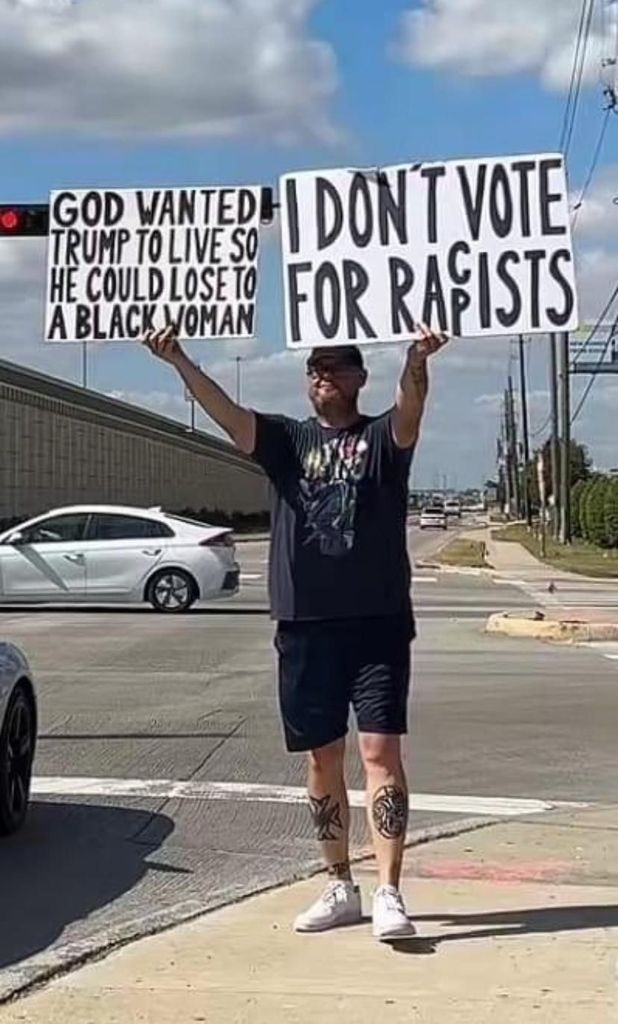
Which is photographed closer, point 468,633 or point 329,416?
point 329,416

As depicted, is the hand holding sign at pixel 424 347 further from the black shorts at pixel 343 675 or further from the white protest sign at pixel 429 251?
the black shorts at pixel 343 675

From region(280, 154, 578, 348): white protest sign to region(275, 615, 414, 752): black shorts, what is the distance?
1037mm

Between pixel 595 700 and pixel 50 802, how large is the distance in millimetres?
5955

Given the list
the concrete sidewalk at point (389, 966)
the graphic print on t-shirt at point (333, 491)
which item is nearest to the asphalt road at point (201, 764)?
the concrete sidewalk at point (389, 966)

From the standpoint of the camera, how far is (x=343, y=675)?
244 inches

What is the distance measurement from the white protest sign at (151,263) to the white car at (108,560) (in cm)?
1679

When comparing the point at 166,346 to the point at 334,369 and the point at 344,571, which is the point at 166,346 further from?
the point at 344,571

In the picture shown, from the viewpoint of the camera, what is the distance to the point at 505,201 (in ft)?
20.7

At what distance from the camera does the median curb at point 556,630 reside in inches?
796

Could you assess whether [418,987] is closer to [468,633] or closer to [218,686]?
[218,686]

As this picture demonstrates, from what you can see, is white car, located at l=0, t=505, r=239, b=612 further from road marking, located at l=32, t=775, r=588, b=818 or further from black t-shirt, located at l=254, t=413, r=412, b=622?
black t-shirt, located at l=254, t=413, r=412, b=622

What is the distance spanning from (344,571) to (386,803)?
837 mm

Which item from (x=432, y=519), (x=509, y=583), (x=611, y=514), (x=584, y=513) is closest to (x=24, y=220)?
(x=509, y=583)

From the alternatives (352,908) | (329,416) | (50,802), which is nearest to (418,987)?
(352,908)
